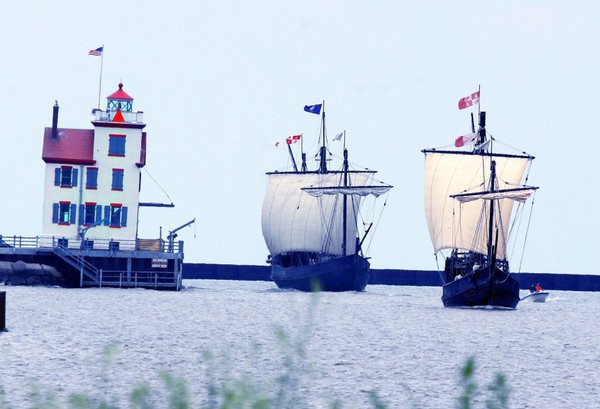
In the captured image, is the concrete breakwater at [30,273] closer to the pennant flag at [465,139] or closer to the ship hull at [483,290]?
the ship hull at [483,290]

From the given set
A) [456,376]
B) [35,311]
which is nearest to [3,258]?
[35,311]

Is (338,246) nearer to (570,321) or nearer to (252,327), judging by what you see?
(570,321)

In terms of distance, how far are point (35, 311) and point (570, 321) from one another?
2723 cm

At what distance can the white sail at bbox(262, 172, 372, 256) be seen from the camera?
330 ft

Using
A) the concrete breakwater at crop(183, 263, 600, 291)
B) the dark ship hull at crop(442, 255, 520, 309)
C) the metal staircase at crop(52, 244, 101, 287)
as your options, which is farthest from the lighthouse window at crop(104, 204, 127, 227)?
the concrete breakwater at crop(183, 263, 600, 291)

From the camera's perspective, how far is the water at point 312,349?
2580cm

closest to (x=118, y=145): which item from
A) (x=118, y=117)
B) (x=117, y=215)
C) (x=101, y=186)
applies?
(x=118, y=117)

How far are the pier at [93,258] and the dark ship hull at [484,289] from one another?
18.1 m

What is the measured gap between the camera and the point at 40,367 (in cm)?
2878

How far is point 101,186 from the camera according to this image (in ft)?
250

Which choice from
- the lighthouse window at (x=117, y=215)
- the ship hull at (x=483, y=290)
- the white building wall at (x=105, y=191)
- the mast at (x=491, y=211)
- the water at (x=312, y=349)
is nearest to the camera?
the water at (x=312, y=349)

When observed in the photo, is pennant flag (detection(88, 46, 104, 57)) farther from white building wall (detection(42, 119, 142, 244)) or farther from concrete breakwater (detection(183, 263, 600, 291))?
concrete breakwater (detection(183, 263, 600, 291))

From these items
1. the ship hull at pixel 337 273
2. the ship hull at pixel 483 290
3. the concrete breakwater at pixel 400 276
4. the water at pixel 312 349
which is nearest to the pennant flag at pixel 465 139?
the ship hull at pixel 483 290

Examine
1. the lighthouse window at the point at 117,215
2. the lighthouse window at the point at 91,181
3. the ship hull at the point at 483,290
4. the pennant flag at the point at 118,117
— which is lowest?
the ship hull at the point at 483,290
